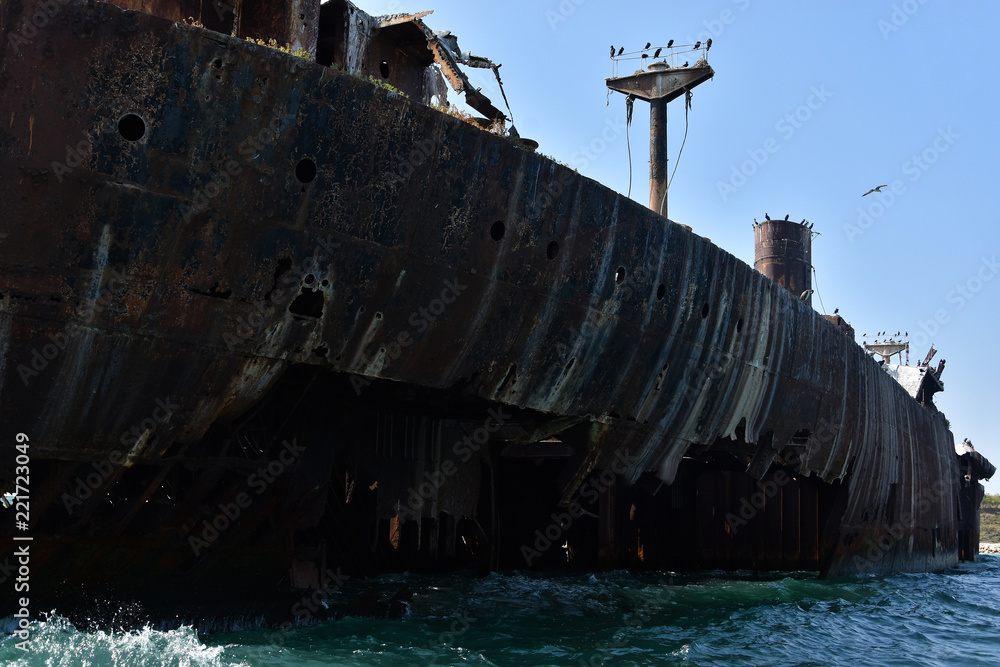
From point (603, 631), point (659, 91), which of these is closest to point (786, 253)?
point (659, 91)

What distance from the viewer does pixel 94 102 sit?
4809mm

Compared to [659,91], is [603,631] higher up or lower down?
lower down

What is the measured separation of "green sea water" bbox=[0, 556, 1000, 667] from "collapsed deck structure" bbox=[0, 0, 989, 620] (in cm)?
53

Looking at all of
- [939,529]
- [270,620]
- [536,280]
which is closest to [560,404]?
[536,280]

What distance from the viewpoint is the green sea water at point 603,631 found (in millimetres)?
5195

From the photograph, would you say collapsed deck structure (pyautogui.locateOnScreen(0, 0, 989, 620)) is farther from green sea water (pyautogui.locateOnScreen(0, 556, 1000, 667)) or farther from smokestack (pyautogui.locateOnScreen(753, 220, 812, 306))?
smokestack (pyautogui.locateOnScreen(753, 220, 812, 306))

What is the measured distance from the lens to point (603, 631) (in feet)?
24.5

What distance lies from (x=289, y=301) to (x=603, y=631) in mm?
4158

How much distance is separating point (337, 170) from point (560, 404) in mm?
2922

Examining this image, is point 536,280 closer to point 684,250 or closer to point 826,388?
point 684,250

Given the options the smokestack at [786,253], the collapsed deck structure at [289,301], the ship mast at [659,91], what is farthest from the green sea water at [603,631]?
the smokestack at [786,253]

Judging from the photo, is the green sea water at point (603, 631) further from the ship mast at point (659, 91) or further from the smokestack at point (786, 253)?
the smokestack at point (786, 253)

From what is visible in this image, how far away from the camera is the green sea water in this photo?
520 centimetres

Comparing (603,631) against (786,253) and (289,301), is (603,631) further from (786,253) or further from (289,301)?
(786,253)
